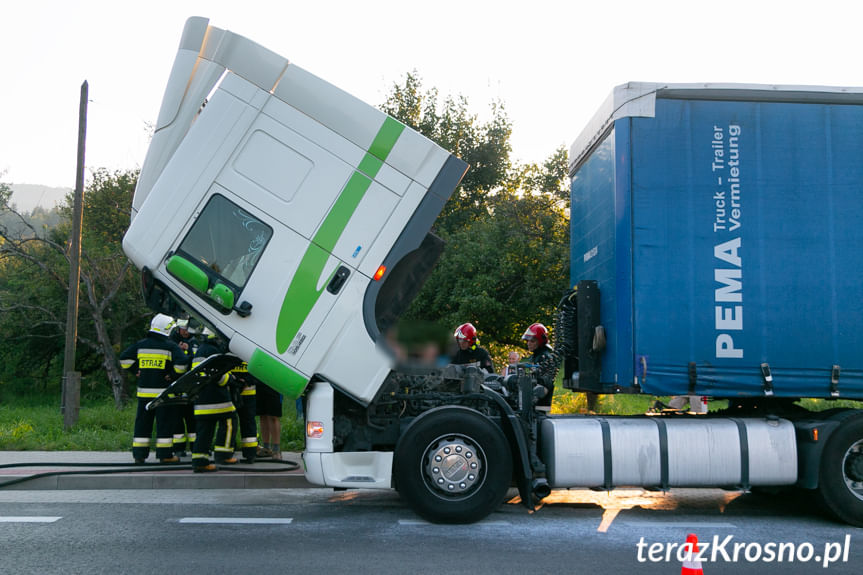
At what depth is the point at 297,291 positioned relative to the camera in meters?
6.02

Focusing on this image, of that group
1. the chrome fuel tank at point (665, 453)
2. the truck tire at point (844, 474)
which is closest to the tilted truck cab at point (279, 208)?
the chrome fuel tank at point (665, 453)

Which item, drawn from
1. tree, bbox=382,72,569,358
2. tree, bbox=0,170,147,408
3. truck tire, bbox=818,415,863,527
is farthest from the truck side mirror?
tree, bbox=0,170,147,408

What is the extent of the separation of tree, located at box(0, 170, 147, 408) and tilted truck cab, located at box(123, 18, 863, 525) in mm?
11073

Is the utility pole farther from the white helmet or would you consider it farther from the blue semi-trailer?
the blue semi-trailer

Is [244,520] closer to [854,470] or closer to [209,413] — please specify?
[209,413]

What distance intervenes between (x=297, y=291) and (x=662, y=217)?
3254 millimetres

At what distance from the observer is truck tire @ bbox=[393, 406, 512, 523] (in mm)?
6125

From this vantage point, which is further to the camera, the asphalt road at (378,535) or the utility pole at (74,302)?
the utility pole at (74,302)

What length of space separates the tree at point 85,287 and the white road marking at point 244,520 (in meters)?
11.2

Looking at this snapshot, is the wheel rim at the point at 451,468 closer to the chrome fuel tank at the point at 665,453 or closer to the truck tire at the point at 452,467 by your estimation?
the truck tire at the point at 452,467

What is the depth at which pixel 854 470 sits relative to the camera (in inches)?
255

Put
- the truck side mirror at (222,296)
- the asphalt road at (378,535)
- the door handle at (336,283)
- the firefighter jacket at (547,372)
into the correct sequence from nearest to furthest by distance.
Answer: the asphalt road at (378,535) < the truck side mirror at (222,296) < the door handle at (336,283) < the firefighter jacket at (547,372)

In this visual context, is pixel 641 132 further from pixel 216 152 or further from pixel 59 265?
pixel 59 265

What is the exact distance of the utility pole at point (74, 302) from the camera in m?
12.4
